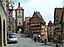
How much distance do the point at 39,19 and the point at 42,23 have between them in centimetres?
249

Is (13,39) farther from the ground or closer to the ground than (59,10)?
closer to the ground

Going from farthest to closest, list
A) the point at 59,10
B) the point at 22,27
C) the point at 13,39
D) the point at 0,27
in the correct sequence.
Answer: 1. the point at 22,27
2. the point at 59,10
3. the point at 13,39
4. the point at 0,27

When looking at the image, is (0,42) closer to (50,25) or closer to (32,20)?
(32,20)

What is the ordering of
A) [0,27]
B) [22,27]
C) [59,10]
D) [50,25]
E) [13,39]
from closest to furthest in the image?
[0,27] < [13,39] < [59,10] < [50,25] < [22,27]

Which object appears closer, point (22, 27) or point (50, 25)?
point (50, 25)

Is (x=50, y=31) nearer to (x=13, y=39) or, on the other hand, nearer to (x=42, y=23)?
(x=42, y=23)

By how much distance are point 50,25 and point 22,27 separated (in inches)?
662

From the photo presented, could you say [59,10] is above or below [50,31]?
above

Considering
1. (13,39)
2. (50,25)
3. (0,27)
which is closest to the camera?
(0,27)

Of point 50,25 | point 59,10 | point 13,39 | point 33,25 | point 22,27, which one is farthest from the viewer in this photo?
point 22,27

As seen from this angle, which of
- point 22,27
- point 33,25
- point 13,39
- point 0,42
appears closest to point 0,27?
point 0,42

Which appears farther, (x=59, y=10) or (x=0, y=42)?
(x=59, y=10)

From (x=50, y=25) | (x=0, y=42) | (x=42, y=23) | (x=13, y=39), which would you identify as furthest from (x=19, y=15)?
(x=0, y=42)

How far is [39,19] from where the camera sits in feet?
320
